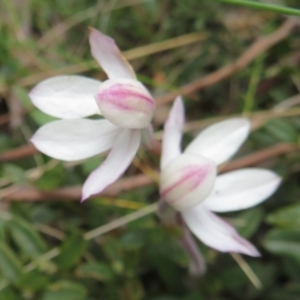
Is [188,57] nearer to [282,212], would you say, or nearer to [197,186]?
[282,212]

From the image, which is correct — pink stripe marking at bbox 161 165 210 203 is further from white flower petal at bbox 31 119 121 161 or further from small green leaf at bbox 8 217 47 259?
small green leaf at bbox 8 217 47 259

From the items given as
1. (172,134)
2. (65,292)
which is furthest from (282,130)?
(65,292)

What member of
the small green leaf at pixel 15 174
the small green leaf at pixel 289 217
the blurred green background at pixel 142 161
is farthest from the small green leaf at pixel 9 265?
the small green leaf at pixel 289 217

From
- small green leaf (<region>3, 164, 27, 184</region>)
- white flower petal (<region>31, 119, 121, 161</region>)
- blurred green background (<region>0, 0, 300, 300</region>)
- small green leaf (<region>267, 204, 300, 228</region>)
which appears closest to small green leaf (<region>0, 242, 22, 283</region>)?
blurred green background (<region>0, 0, 300, 300</region>)

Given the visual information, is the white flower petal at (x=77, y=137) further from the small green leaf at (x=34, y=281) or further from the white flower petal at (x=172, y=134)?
the small green leaf at (x=34, y=281)

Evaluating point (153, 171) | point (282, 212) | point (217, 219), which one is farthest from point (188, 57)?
point (217, 219)

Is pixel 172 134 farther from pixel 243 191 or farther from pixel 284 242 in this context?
pixel 284 242
